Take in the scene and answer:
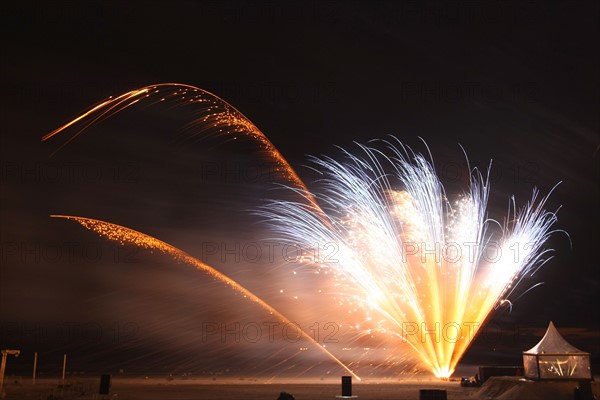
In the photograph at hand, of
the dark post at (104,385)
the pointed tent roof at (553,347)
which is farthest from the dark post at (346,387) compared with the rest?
the dark post at (104,385)

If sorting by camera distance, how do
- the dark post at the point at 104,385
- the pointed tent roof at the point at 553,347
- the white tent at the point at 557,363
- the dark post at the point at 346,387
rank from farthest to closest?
the pointed tent roof at the point at 553,347 → the white tent at the point at 557,363 → the dark post at the point at 346,387 → the dark post at the point at 104,385

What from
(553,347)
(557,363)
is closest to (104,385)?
(557,363)

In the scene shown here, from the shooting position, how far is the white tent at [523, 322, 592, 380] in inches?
1204

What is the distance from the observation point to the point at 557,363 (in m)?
31.1

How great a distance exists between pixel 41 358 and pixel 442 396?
95.6m

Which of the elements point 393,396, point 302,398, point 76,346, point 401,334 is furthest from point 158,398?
point 76,346

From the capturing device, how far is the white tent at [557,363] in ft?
100

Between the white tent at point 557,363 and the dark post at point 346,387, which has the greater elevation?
the white tent at point 557,363

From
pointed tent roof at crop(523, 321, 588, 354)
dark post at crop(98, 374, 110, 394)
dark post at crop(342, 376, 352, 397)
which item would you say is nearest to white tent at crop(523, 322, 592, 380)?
pointed tent roof at crop(523, 321, 588, 354)

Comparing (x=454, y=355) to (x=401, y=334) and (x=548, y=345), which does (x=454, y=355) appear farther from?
(x=548, y=345)

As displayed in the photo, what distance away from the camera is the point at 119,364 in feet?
306

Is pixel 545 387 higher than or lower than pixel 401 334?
lower

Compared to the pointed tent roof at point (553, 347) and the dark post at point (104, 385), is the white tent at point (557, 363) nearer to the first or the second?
the pointed tent roof at point (553, 347)

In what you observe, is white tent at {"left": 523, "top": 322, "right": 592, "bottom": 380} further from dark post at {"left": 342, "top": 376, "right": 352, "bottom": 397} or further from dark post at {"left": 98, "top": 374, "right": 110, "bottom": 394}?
dark post at {"left": 98, "top": 374, "right": 110, "bottom": 394}
